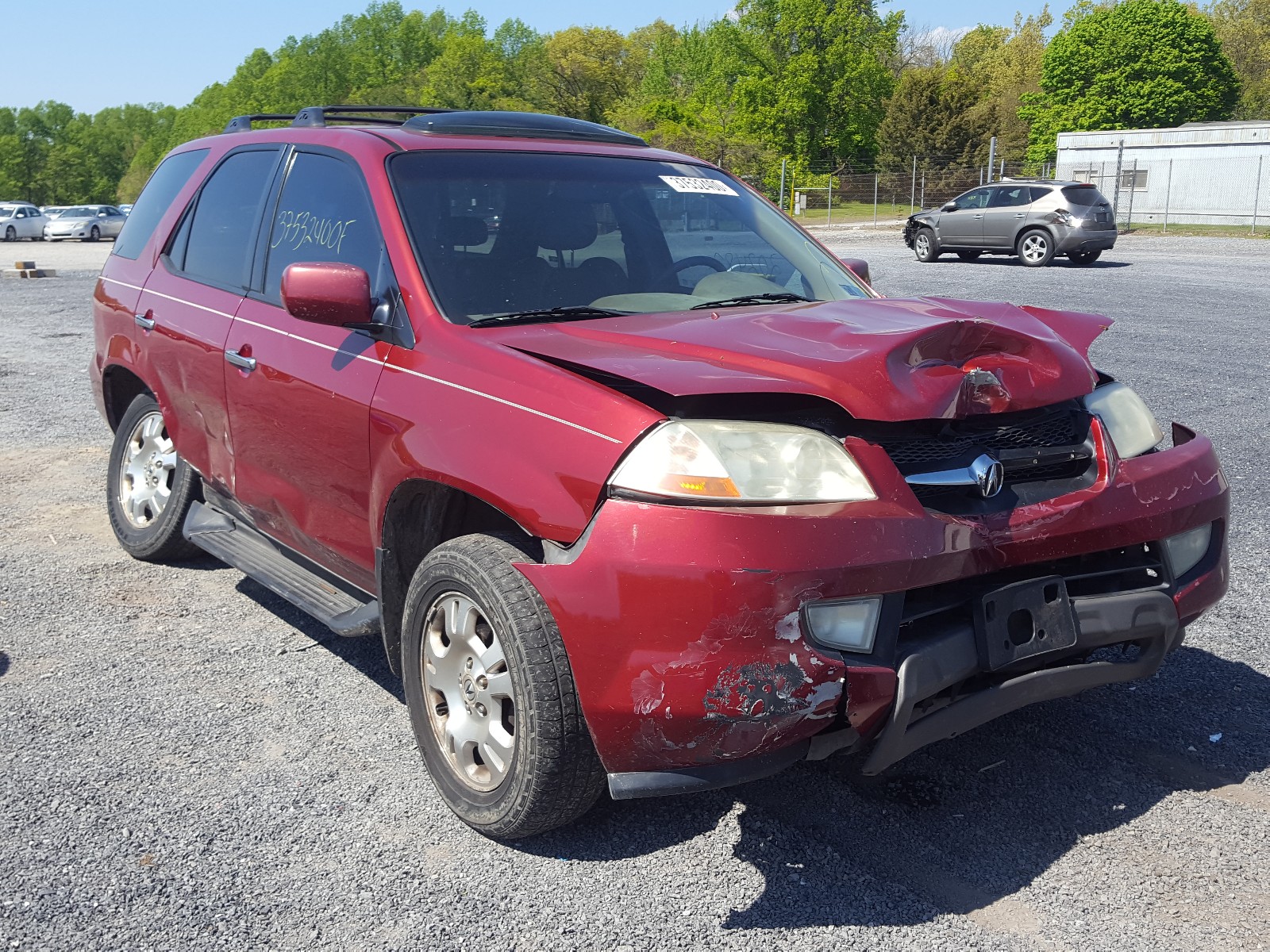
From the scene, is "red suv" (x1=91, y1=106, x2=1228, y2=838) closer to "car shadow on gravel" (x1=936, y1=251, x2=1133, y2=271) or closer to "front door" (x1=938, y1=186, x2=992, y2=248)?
"car shadow on gravel" (x1=936, y1=251, x2=1133, y2=271)

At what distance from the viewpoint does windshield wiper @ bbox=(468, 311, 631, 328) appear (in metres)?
3.22

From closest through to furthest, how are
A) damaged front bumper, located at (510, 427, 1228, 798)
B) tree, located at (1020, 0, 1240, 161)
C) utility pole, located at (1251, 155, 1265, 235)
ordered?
damaged front bumper, located at (510, 427, 1228, 798) → utility pole, located at (1251, 155, 1265, 235) → tree, located at (1020, 0, 1240, 161)

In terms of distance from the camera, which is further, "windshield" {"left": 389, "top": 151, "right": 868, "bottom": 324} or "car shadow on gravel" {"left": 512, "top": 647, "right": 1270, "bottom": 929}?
"windshield" {"left": 389, "top": 151, "right": 868, "bottom": 324}

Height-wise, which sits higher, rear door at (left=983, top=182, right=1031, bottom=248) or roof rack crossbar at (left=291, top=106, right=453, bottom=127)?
roof rack crossbar at (left=291, top=106, right=453, bottom=127)

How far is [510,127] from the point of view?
161 inches

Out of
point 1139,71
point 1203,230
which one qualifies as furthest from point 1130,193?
point 1139,71

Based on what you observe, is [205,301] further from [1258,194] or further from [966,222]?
[1258,194]

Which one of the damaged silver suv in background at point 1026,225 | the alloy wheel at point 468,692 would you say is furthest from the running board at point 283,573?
the damaged silver suv in background at point 1026,225

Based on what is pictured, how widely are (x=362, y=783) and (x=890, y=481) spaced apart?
1.77 metres

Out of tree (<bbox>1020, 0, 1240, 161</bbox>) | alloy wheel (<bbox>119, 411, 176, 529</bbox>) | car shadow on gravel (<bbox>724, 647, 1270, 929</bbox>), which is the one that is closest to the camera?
car shadow on gravel (<bbox>724, 647, 1270, 929</bbox>)

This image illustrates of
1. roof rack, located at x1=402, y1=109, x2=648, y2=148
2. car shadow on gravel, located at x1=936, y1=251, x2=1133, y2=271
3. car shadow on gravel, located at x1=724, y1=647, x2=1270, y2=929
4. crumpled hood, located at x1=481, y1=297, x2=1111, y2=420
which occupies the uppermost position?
roof rack, located at x1=402, y1=109, x2=648, y2=148

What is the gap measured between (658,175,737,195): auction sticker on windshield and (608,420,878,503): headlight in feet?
6.07

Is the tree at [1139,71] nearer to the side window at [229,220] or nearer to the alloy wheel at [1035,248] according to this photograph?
the alloy wheel at [1035,248]

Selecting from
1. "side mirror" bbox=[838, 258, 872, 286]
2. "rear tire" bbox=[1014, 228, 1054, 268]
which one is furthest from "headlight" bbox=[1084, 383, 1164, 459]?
"rear tire" bbox=[1014, 228, 1054, 268]
